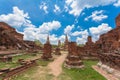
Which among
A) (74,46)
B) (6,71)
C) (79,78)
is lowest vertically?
(79,78)

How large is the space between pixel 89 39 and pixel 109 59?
21.0 metres

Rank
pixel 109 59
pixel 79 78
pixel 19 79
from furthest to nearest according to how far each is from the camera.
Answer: pixel 109 59 → pixel 79 78 → pixel 19 79

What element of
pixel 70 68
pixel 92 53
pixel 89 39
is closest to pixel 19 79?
pixel 70 68

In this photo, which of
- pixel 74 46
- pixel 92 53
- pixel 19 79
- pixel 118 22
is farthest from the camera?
Result: pixel 118 22

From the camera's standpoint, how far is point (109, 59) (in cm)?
1536

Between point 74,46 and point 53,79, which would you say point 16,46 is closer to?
point 74,46

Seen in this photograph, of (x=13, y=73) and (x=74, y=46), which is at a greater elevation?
(x=74, y=46)

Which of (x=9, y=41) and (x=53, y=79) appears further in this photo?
(x=9, y=41)

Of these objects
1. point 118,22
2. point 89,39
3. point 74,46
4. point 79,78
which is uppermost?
point 118,22

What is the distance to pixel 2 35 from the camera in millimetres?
36656

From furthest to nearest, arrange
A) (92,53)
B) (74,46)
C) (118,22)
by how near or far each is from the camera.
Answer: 1. (118,22)
2. (92,53)
3. (74,46)

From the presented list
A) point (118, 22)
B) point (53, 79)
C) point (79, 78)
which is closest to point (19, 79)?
point (53, 79)

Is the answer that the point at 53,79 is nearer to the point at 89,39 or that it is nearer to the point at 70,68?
the point at 70,68

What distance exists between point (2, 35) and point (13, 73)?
89.8ft
